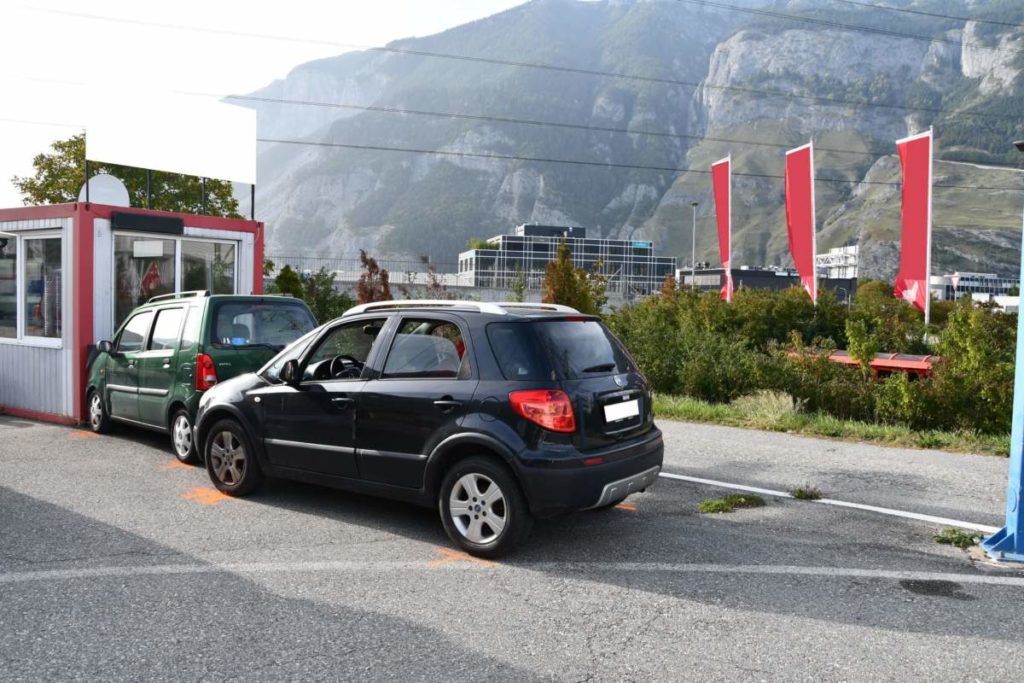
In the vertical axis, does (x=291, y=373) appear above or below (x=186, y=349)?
below

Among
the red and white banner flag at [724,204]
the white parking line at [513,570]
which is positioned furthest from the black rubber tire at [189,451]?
the red and white banner flag at [724,204]

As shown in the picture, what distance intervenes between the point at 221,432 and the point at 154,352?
232cm

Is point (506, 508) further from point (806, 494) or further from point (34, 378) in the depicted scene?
point (34, 378)

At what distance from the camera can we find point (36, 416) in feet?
35.3

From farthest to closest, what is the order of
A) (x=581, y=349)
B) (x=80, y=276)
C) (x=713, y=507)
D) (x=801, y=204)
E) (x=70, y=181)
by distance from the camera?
(x=70, y=181), (x=801, y=204), (x=80, y=276), (x=713, y=507), (x=581, y=349)

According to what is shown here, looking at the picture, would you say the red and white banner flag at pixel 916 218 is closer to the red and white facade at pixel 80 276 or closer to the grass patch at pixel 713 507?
the grass patch at pixel 713 507

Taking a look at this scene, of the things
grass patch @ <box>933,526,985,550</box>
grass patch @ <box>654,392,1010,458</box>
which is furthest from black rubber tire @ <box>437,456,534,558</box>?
grass patch @ <box>654,392,1010,458</box>

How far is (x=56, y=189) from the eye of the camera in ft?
125

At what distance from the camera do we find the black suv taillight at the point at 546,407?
4922 millimetres

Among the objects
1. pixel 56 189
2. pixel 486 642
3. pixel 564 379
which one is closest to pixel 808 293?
pixel 564 379

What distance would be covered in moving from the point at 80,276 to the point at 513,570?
7.53m

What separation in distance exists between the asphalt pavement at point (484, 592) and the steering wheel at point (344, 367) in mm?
1071

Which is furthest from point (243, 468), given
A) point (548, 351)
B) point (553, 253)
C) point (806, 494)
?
point (553, 253)

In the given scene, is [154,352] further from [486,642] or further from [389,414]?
[486,642]
